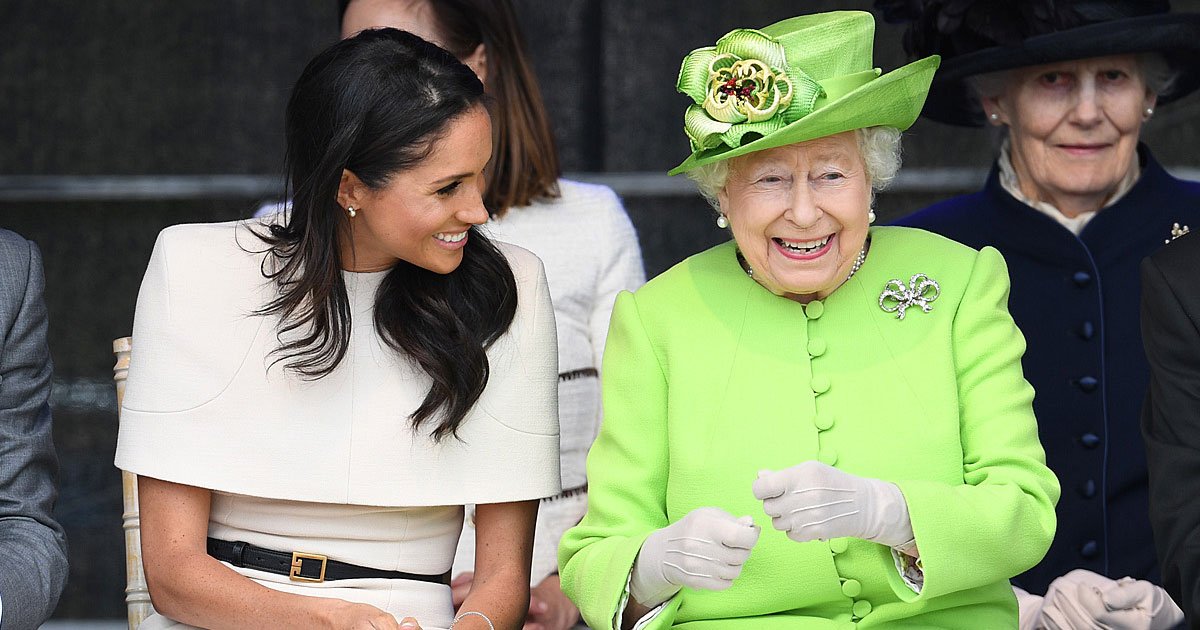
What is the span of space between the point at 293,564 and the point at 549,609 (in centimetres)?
72

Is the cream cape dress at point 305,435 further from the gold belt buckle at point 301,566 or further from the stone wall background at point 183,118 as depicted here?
the stone wall background at point 183,118

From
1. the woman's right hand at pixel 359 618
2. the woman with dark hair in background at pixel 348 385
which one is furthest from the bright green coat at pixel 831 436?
the woman's right hand at pixel 359 618

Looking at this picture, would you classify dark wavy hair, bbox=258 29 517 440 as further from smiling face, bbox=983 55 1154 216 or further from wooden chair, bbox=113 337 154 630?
smiling face, bbox=983 55 1154 216

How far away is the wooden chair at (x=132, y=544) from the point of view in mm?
3363

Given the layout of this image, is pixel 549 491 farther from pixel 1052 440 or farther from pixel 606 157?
pixel 606 157

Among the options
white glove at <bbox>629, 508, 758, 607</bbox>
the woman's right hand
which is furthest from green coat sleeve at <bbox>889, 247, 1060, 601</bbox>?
the woman's right hand

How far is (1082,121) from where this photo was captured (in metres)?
3.70

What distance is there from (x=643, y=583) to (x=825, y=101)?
35.2 inches

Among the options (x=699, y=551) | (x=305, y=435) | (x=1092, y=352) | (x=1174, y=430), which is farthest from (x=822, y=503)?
(x=1092, y=352)

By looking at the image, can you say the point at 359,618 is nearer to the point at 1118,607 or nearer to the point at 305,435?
the point at 305,435

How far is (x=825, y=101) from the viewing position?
3.00 metres

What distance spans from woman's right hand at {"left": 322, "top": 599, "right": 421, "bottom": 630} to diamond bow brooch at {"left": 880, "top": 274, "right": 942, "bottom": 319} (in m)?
1.01

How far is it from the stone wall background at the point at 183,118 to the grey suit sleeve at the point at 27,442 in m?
2.52

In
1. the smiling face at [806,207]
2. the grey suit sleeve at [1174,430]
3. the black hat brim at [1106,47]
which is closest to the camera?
the grey suit sleeve at [1174,430]
